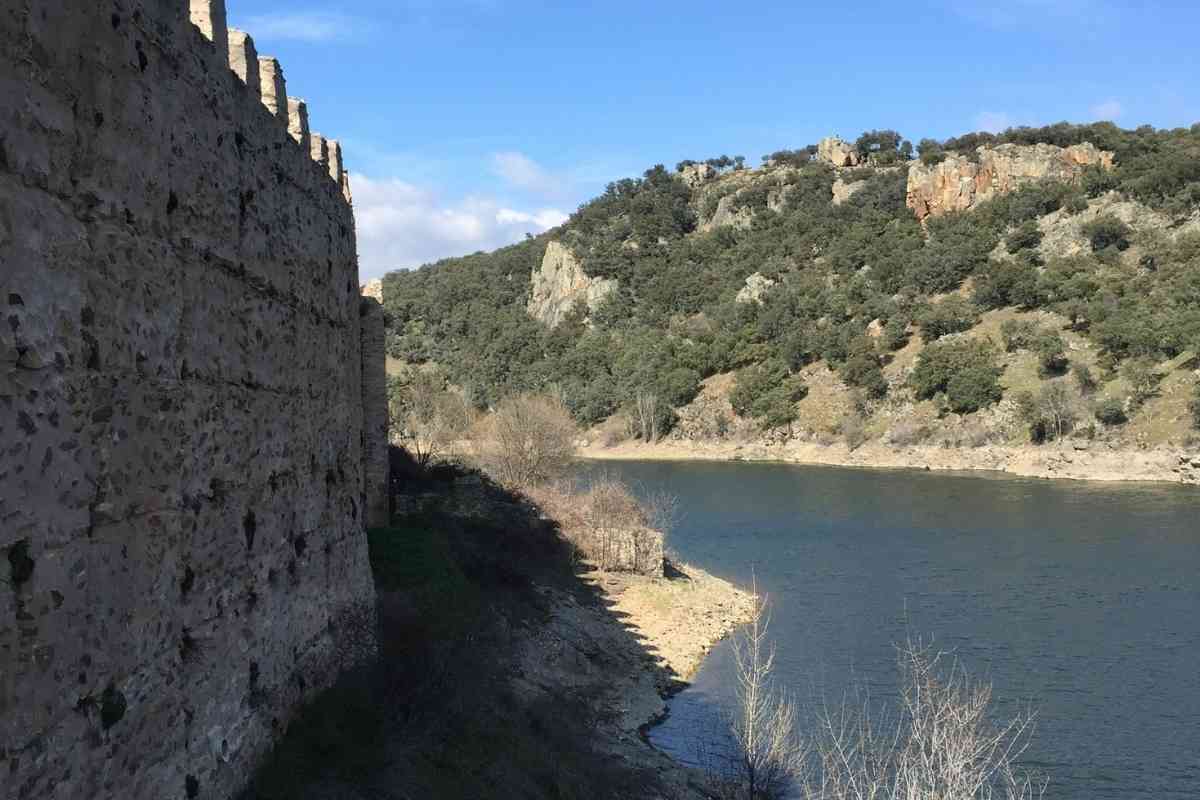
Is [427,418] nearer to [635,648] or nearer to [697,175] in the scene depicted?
[635,648]

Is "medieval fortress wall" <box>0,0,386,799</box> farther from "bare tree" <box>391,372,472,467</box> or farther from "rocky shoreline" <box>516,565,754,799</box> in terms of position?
"bare tree" <box>391,372,472,467</box>

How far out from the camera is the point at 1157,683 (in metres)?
18.2

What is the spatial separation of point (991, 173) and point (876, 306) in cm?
2085

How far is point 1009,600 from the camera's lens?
79.0ft

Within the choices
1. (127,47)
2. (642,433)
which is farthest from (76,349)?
(642,433)

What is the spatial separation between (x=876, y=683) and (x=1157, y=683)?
497 centimetres

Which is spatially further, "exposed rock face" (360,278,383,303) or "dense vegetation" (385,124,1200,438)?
"dense vegetation" (385,124,1200,438)

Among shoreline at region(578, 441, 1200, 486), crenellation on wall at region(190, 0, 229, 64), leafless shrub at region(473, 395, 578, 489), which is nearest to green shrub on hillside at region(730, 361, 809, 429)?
shoreline at region(578, 441, 1200, 486)

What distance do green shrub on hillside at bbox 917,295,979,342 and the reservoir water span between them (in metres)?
17.2

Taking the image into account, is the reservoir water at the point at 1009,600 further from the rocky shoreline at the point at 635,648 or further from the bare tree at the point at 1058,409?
the bare tree at the point at 1058,409

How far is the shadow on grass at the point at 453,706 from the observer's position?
27.8 ft

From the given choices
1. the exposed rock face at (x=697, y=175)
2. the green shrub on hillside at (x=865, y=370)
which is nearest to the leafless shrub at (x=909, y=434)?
the green shrub on hillside at (x=865, y=370)

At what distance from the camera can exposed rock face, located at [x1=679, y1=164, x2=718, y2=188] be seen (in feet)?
350

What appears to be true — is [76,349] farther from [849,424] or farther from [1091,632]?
[849,424]
